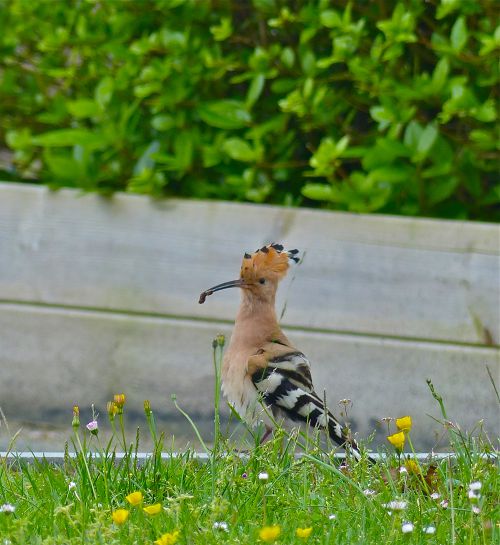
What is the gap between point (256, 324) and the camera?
10.6 ft

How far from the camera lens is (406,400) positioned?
4.29 meters

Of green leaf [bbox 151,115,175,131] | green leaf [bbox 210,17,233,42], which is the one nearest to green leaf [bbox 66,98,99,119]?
green leaf [bbox 151,115,175,131]

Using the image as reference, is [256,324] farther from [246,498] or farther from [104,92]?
[104,92]

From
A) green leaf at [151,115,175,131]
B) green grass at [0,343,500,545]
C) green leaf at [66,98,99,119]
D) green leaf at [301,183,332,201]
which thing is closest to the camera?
green grass at [0,343,500,545]

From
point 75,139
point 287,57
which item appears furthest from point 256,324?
point 75,139

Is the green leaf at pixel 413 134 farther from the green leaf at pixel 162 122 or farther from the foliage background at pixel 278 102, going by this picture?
the green leaf at pixel 162 122

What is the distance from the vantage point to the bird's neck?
320 cm

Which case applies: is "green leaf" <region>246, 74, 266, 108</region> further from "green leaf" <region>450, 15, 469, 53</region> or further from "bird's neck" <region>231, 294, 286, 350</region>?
"bird's neck" <region>231, 294, 286, 350</region>

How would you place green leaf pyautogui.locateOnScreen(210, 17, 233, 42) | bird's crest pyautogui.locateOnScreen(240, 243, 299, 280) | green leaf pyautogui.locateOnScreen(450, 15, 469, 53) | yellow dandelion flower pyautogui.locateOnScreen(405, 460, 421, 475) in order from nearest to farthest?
yellow dandelion flower pyautogui.locateOnScreen(405, 460, 421, 475)
bird's crest pyautogui.locateOnScreen(240, 243, 299, 280)
green leaf pyautogui.locateOnScreen(450, 15, 469, 53)
green leaf pyautogui.locateOnScreen(210, 17, 233, 42)

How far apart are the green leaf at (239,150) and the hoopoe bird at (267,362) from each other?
53.9 inches

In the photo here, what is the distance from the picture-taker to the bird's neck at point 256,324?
10.5 feet

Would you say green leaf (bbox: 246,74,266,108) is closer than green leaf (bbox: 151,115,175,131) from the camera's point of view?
Yes

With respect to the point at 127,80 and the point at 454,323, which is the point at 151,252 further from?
the point at 454,323

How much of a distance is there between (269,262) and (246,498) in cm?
70
